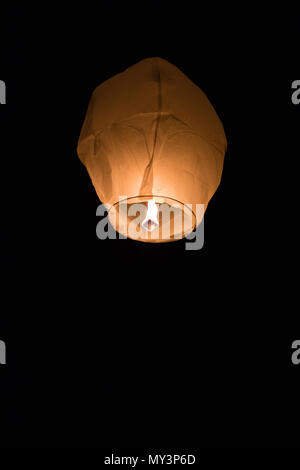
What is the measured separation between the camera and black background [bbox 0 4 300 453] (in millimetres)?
2311

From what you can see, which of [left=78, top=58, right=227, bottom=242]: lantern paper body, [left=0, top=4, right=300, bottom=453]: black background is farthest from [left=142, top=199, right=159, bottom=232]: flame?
[left=0, top=4, right=300, bottom=453]: black background

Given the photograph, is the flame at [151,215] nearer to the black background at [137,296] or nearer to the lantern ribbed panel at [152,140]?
the lantern ribbed panel at [152,140]

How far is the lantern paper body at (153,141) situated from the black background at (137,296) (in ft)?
3.12

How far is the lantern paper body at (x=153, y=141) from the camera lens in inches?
49.9

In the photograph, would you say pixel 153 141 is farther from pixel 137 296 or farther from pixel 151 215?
pixel 137 296

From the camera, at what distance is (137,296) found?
8.45 ft

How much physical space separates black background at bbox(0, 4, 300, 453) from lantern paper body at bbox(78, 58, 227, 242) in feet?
3.12

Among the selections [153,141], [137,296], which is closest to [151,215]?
[153,141]

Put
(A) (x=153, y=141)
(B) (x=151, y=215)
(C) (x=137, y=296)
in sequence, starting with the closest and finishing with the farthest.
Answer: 1. (A) (x=153, y=141)
2. (B) (x=151, y=215)
3. (C) (x=137, y=296)

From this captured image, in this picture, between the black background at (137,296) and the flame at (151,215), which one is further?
the black background at (137,296)

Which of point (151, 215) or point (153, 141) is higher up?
point (153, 141)

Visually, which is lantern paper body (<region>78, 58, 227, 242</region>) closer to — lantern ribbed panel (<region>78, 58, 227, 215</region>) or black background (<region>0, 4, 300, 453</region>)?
lantern ribbed panel (<region>78, 58, 227, 215</region>)

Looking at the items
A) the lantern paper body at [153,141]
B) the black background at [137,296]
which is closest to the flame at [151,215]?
the lantern paper body at [153,141]

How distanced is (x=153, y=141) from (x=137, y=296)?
1419mm
